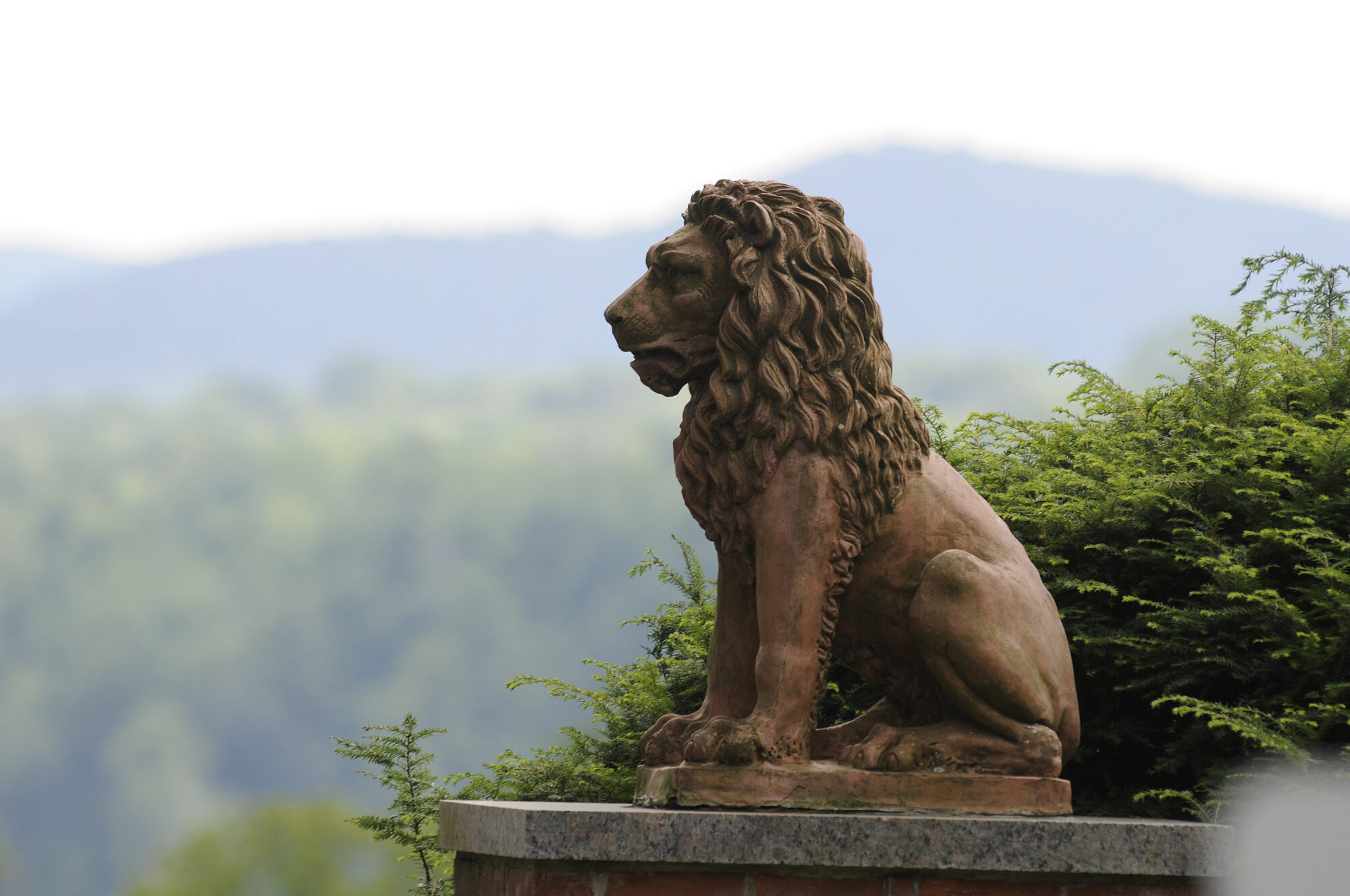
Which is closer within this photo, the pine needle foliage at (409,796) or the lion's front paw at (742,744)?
the lion's front paw at (742,744)

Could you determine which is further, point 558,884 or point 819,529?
point 819,529

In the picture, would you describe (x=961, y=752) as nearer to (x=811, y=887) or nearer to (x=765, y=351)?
(x=811, y=887)

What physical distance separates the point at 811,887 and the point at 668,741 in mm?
643

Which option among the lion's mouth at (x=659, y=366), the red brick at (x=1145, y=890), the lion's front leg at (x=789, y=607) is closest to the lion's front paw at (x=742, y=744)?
the lion's front leg at (x=789, y=607)

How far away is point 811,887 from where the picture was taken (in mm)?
3312

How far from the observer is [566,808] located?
3438 millimetres

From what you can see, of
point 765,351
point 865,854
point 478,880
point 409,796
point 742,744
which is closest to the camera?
point 865,854

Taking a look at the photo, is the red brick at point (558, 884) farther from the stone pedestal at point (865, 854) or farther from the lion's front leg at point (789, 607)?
the lion's front leg at point (789, 607)

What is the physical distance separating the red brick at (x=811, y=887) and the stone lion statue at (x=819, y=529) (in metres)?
0.32

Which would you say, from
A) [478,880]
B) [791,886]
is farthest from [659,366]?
[478,880]

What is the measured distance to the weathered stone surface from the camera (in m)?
3.28

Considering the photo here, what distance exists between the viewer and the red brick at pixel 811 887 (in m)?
3.31

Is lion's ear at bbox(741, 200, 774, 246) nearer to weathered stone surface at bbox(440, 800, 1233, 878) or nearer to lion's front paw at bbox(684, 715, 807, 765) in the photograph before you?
lion's front paw at bbox(684, 715, 807, 765)

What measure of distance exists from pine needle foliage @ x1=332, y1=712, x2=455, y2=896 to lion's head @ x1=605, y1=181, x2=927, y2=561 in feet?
9.26
